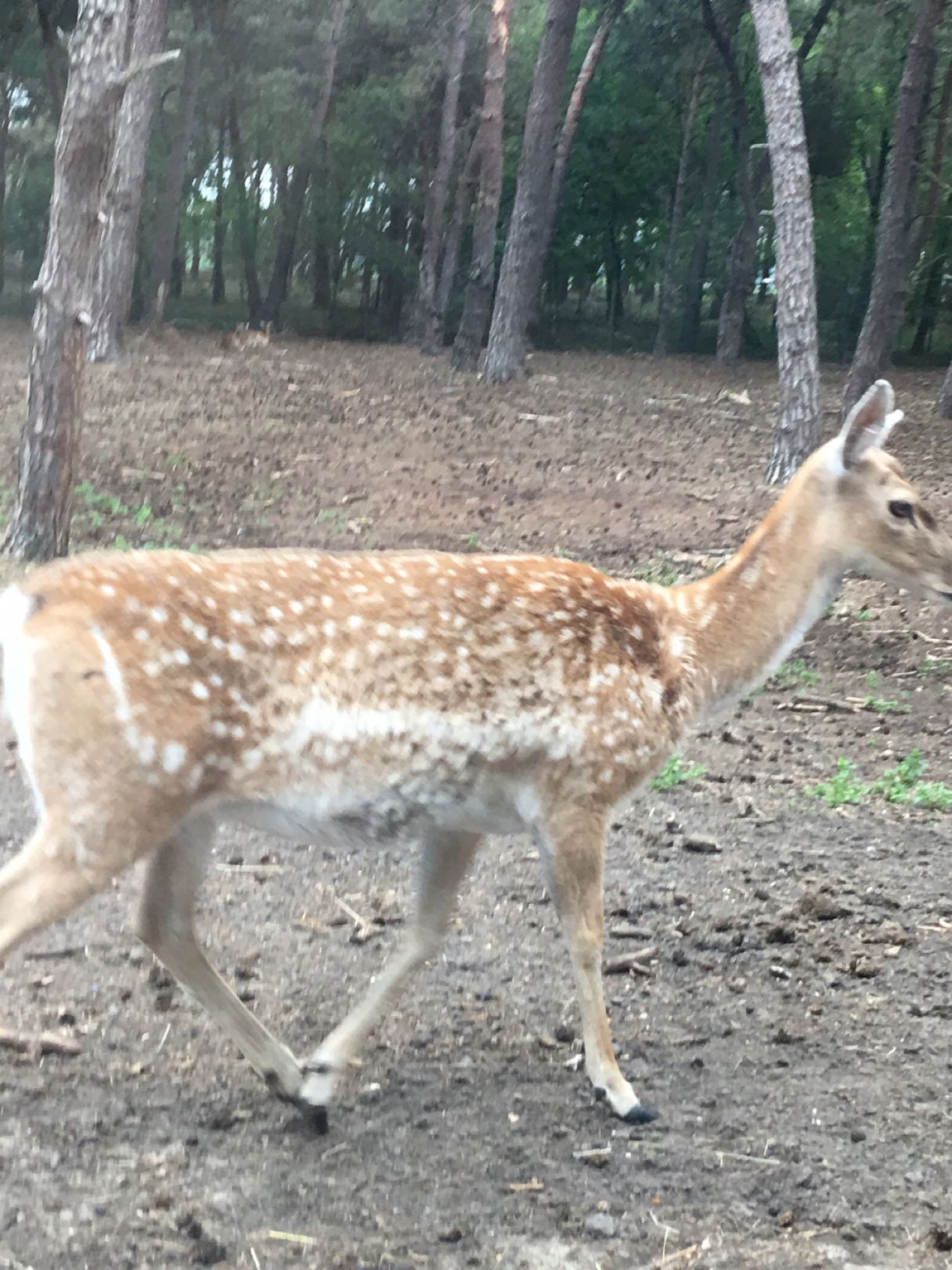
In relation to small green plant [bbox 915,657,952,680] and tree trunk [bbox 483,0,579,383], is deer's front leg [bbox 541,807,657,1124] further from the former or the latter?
tree trunk [bbox 483,0,579,383]

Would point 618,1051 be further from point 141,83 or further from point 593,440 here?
point 141,83

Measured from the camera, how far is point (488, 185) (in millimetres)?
16938

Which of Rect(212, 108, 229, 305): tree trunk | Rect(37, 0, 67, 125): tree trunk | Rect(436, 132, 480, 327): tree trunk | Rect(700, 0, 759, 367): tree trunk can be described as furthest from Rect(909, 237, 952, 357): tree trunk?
Rect(37, 0, 67, 125): tree trunk

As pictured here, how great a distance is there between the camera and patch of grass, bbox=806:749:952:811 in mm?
6035

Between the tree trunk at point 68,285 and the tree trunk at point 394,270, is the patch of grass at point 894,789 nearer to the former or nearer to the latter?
the tree trunk at point 68,285

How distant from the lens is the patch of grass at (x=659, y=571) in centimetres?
917

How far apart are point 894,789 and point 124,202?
486 inches

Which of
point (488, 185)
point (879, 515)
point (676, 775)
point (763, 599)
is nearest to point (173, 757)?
point (763, 599)

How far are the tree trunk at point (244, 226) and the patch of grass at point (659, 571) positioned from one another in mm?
15933

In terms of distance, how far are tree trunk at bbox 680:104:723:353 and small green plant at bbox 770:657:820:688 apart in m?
18.6

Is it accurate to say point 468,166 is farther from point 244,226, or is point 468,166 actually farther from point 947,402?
point 244,226

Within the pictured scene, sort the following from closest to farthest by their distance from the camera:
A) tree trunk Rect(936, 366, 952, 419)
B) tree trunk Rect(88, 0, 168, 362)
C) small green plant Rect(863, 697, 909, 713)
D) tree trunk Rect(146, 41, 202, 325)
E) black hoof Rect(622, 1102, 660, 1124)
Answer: black hoof Rect(622, 1102, 660, 1124)
small green plant Rect(863, 697, 909, 713)
tree trunk Rect(88, 0, 168, 362)
tree trunk Rect(936, 366, 952, 419)
tree trunk Rect(146, 41, 202, 325)

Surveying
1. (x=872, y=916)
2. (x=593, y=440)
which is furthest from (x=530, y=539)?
(x=872, y=916)

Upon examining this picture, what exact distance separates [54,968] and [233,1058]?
30.2 inches
